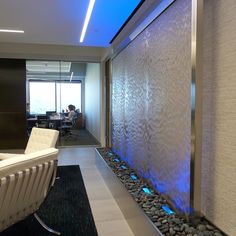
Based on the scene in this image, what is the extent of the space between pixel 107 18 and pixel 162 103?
238 cm

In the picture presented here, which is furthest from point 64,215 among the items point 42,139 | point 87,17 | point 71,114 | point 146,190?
point 71,114

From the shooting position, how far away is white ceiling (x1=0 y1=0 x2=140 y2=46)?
388cm

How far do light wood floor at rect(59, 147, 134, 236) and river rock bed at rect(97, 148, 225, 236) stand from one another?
332 millimetres

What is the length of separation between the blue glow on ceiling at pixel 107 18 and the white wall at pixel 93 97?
7.88ft

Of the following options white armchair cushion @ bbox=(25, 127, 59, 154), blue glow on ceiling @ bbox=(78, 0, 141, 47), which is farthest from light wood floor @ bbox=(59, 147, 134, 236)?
blue glow on ceiling @ bbox=(78, 0, 141, 47)

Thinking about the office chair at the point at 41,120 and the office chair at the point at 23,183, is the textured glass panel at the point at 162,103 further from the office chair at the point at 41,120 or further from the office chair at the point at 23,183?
the office chair at the point at 41,120

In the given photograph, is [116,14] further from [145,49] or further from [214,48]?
[214,48]

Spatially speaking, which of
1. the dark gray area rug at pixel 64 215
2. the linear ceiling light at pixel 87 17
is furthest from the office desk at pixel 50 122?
the dark gray area rug at pixel 64 215

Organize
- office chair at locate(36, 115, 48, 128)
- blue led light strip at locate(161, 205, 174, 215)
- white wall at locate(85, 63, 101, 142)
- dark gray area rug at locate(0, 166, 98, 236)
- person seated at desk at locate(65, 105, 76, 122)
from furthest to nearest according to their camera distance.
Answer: person seated at desk at locate(65, 105, 76, 122) < office chair at locate(36, 115, 48, 128) < white wall at locate(85, 63, 101, 142) < dark gray area rug at locate(0, 166, 98, 236) < blue led light strip at locate(161, 205, 174, 215)

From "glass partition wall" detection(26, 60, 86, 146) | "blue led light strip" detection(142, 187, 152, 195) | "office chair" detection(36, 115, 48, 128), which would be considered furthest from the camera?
"office chair" detection(36, 115, 48, 128)

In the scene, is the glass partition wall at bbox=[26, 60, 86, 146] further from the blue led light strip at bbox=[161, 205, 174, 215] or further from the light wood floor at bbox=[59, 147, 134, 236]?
the blue led light strip at bbox=[161, 205, 174, 215]

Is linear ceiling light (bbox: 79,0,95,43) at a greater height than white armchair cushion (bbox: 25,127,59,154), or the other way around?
linear ceiling light (bbox: 79,0,95,43)

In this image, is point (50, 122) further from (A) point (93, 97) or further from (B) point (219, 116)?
(B) point (219, 116)

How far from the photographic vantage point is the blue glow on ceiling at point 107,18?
3856 millimetres
